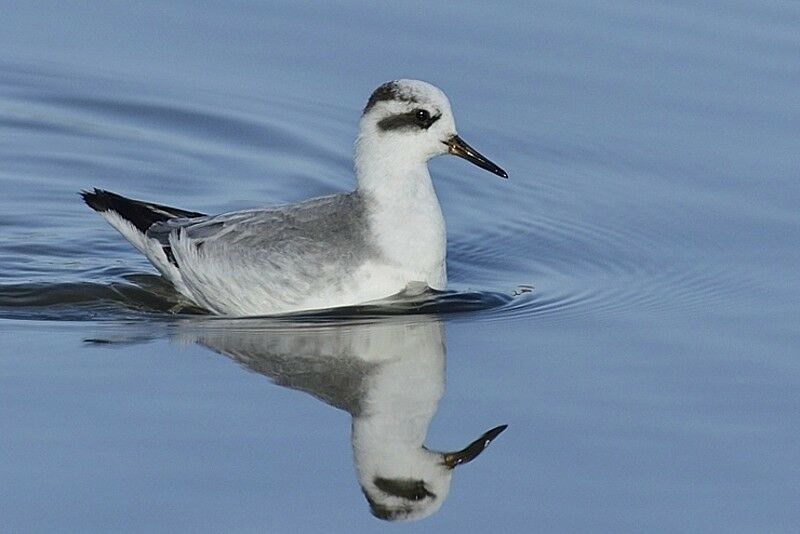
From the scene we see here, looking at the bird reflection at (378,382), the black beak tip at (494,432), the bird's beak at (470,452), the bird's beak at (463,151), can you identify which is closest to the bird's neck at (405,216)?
the bird's beak at (463,151)

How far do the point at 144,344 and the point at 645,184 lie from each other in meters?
4.57

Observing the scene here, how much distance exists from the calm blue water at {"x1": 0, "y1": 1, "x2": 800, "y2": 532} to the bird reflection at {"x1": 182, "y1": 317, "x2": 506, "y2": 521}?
3 centimetres

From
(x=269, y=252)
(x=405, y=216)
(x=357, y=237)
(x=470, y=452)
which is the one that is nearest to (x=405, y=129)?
(x=405, y=216)

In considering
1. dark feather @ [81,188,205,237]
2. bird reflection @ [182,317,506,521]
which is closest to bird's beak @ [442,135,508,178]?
bird reflection @ [182,317,506,521]

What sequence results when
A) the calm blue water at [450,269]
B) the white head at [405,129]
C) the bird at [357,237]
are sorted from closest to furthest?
1. the calm blue water at [450,269]
2. the bird at [357,237]
3. the white head at [405,129]

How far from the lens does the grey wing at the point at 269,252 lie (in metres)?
10.8

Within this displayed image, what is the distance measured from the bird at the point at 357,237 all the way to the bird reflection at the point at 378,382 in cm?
33

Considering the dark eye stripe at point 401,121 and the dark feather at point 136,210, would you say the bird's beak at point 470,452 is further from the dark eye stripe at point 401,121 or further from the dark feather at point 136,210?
the dark feather at point 136,210

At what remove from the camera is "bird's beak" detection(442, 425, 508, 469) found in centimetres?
834

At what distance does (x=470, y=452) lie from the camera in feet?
27.6

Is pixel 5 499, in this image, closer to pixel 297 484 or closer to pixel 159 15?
pixel 297 484

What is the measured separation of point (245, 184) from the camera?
1364 centimetres

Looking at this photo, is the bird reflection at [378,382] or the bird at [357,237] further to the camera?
the bird at [357,237]

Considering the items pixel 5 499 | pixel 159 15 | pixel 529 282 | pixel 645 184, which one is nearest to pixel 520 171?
pixel 645 184
